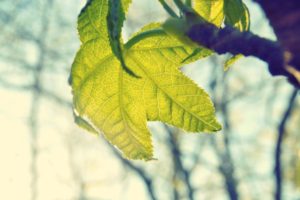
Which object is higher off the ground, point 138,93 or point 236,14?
point 236,14

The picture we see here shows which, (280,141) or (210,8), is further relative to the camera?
(280,141)

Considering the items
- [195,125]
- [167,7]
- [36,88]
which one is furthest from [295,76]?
[36,88]

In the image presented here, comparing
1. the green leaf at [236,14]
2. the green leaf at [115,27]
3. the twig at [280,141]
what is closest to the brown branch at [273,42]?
the green leaf at [115,27]

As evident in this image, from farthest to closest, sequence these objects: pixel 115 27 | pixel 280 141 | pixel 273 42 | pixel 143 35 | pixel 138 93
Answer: pixel 280 141
pixel 138 93
pixel 143 35
pixel 115 27
pixel 273 42

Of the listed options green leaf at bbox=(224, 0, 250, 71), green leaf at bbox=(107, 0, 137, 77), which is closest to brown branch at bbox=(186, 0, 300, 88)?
green leaf at bbox=(107, 0, 137, 77)

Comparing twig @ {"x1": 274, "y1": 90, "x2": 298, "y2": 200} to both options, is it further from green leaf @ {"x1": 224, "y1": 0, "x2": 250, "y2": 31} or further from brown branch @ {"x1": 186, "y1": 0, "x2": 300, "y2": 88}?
brown branch @ {"x1": 186, "y1": 0, "x2": 300, "y2": 88}

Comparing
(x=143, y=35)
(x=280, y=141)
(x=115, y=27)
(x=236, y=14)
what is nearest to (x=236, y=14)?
(x=236, y=14)

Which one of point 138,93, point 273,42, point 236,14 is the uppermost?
point 273,42

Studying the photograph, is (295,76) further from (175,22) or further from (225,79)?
(225,79)

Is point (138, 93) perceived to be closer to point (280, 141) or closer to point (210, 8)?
point (210, 8)
